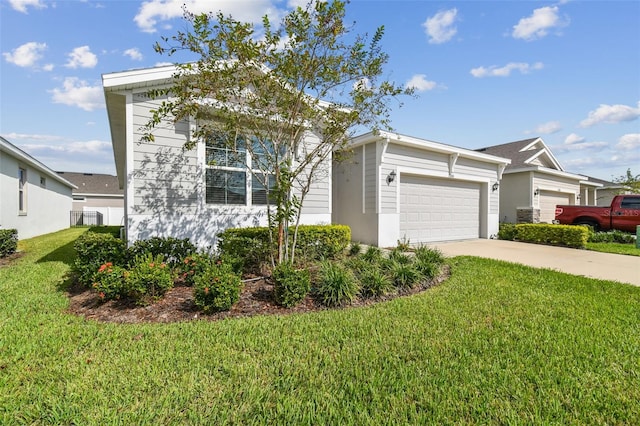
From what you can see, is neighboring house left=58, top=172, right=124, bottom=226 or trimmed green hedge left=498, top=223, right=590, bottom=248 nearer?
trimmed green hedge left=498, top=223, right=590, bottom=248

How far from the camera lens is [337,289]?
4.27 metres

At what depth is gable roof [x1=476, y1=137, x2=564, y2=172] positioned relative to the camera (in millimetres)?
14942

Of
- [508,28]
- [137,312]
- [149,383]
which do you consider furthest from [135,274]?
[508,28]

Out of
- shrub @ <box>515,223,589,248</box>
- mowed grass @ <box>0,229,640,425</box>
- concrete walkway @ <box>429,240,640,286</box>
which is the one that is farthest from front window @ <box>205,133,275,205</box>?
shrub @ <box>515,223,589,248</box>

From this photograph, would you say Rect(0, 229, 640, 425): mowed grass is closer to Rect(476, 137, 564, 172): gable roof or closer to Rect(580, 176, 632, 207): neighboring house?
Rect(476, 137, 564, 172): gable roof

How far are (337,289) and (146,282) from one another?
2.64 meters

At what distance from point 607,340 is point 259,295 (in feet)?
14.0

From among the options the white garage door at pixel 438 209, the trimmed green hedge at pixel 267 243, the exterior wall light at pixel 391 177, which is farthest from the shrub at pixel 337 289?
the white garage door at pixel 438 209

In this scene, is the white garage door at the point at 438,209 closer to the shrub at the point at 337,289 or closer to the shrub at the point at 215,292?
the shrub at the point at 337,289

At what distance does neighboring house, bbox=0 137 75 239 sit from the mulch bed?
9.08m

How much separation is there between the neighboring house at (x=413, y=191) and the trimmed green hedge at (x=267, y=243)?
2.58 m

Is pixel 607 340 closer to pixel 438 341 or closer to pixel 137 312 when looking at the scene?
pixel 438 341

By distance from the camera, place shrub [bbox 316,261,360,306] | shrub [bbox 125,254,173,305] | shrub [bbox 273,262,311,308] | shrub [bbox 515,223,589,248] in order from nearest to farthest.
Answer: shrub [bbox 125,254,173,305] < shrub [bbox 273,262,311,308] < shrub [bbox 316,261,360,306] < shrub [bbox 515,223,589,248]

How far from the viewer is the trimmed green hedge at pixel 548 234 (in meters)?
9.73
